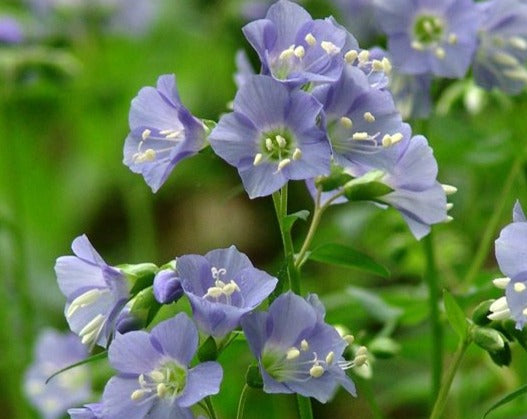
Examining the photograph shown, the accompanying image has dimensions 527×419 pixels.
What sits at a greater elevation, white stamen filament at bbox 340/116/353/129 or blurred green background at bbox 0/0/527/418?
white stamen filament at bbox 340/116/353/129

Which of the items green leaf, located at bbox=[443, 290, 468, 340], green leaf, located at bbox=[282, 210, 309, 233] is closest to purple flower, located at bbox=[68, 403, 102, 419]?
green leaf, located at bbox=[282, 210, 309, 233]

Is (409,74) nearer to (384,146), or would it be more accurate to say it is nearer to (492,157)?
(492,157)

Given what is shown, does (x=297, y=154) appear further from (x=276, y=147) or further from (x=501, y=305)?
(x=501, y=305)

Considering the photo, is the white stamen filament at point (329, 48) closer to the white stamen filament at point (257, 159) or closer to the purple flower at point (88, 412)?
the white stamen filament at point (257, 159)

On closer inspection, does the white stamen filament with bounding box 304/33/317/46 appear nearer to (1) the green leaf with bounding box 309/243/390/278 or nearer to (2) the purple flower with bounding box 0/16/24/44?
(1) the green leaf with bounding box 309/243/390/278

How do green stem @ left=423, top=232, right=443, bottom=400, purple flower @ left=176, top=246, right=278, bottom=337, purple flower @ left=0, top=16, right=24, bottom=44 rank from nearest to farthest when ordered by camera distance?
purple flower @ left=176, top=246, right=278, bottom=337
green stem @ left=423, top=232, right=443, bottom=400
purple flower @ left=0, top=16, right=24, bottom=44

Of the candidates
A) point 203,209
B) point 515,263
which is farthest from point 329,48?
point 203,209
